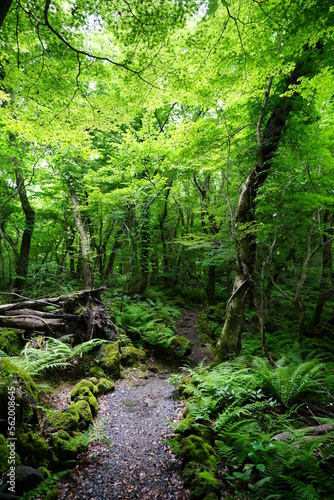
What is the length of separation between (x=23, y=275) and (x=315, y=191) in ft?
40.3

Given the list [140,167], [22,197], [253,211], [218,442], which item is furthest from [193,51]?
[22,197]

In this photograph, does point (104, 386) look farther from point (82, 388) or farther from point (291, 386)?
point (291, 386)

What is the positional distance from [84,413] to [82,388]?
766 mm

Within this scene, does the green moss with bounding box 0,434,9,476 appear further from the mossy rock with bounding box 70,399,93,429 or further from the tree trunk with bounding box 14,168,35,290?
the tree trunk with bounding box 14,168,35,290

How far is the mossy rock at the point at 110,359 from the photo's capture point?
225 inches

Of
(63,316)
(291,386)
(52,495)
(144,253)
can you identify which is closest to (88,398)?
(52,495)

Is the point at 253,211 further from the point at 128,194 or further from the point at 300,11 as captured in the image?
the point at 128,194

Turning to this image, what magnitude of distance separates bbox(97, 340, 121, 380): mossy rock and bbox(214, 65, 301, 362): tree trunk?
2627 millimetres

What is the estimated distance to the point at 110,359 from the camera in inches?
231

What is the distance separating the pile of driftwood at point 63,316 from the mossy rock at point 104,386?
1626mm

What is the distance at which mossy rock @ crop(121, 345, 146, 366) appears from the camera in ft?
21.3

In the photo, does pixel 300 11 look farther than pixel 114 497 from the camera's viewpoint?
Yes

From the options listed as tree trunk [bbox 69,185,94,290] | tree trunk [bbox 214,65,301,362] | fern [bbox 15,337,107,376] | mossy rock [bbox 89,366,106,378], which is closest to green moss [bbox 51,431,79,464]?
fern [bbox 15,337,107,376]

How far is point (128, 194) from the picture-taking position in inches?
359
